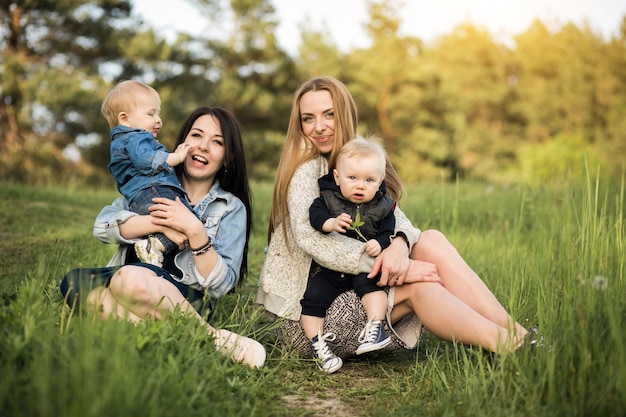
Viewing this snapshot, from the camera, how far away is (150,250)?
308cm

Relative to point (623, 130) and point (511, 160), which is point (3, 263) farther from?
point (511, 160)

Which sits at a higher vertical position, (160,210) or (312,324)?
(160,210)

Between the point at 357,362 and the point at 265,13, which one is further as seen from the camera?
the point at 265,13

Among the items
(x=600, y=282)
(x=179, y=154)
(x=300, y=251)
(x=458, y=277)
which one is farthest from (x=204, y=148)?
(x=600, y=282)

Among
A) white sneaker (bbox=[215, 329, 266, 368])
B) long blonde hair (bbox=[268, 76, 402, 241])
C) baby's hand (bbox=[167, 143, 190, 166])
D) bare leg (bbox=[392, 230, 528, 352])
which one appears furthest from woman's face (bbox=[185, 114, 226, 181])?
bare leg (bbox=[392, 230, 528, 352])

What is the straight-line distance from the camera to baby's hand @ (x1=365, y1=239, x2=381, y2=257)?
118 inches

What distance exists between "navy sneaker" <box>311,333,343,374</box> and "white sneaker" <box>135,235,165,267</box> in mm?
894

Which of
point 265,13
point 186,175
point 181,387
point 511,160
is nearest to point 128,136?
point 186,175

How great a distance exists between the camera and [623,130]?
21.0 meters

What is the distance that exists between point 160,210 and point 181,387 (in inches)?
44.7

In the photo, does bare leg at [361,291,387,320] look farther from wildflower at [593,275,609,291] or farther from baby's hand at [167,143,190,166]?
baby's hand at [167,143,190,166]

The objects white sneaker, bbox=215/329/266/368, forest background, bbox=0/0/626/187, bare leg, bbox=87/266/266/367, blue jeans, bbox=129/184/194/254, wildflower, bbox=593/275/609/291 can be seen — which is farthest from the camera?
forest background, bbox=0/0/626/187

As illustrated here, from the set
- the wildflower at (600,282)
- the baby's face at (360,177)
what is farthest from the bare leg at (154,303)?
the wildflower at (600,282)

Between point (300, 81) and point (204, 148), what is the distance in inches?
826
